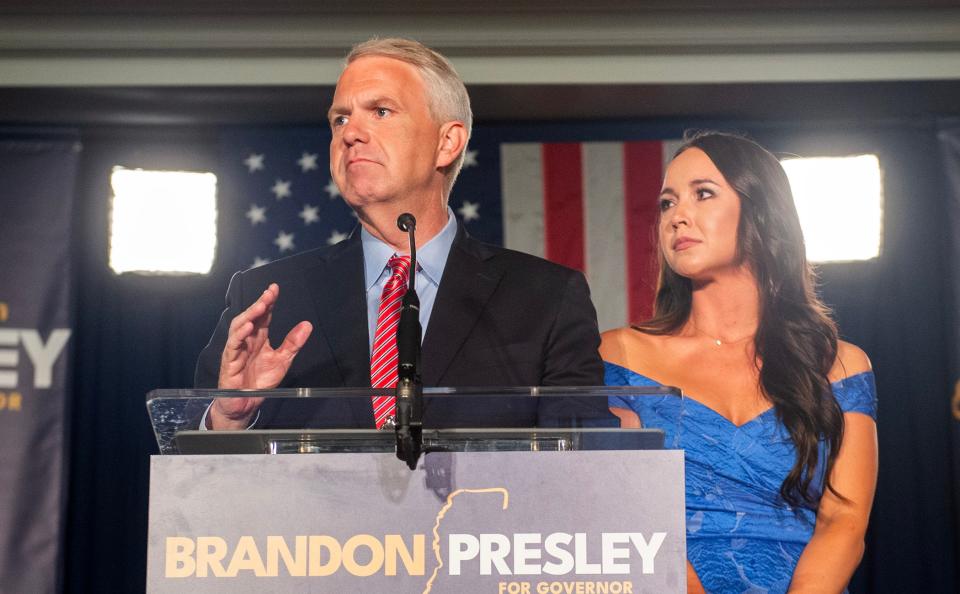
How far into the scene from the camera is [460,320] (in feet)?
6.47

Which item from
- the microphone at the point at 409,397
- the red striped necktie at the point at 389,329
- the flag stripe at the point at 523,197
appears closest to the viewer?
the microphone at the point at 409,397

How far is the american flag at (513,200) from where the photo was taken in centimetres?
399

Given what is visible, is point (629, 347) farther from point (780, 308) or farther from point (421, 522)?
point (421, 522)

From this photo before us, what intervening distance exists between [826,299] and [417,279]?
2270mm

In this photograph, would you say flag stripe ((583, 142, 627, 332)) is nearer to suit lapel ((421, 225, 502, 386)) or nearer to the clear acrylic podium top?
suit lapel ((421, 225, 502, 386))

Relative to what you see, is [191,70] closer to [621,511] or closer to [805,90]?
[805,90]

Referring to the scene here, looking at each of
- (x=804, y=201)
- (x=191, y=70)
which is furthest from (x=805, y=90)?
(x=191, y=70)

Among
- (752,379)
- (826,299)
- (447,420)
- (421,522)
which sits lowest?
(421,522)

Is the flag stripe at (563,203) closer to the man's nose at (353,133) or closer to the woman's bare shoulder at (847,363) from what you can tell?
the woman's bare shoulder at (847,363)

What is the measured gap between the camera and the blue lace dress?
2809 mm

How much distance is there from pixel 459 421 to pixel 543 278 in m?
0.91

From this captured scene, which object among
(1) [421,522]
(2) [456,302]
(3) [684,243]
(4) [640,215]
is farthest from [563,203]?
(1) [421,522]

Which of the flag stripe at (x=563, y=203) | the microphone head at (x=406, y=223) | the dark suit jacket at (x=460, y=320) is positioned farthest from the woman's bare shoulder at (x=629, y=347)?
the microphone head at (x=406, y=223)

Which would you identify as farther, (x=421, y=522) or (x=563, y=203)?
(x=563, y=203)
